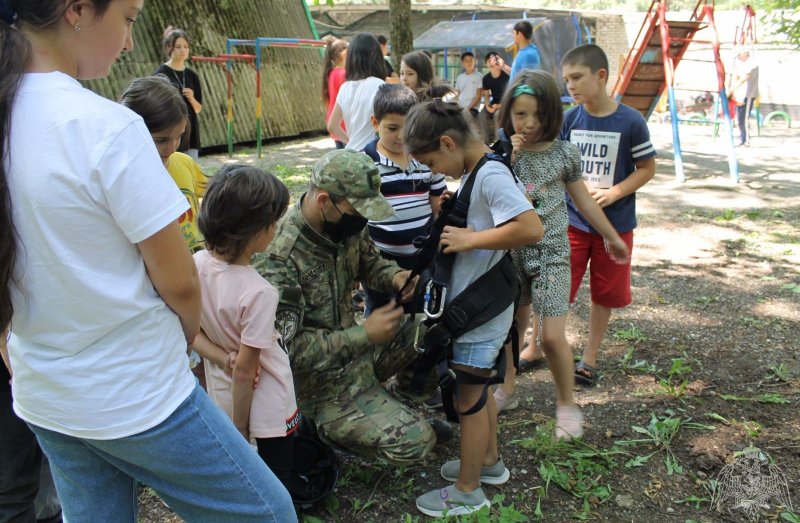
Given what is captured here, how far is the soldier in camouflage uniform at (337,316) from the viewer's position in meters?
2.44

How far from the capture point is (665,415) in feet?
10.6

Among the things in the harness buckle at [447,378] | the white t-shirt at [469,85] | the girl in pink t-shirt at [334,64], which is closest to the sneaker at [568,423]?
the harness buckle at [447,378]

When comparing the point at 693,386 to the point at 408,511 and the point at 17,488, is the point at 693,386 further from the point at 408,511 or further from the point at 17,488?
the point at 17,488

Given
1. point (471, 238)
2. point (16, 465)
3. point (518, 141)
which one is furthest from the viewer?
point (518, 141)

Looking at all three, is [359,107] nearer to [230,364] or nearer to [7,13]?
[230,364]

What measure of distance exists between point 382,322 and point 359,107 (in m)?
2.62

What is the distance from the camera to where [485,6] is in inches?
812

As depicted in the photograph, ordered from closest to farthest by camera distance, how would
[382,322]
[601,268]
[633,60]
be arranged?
[382,322], [601,268], [633,60]

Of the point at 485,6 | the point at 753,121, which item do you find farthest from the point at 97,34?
the point at 485,6

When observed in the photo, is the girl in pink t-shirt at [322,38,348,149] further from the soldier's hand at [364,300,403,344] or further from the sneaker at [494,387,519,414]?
the soldier's hand at [364,300,403,344]

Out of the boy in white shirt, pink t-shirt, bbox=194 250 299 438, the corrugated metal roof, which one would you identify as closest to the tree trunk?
the boy in white shirt

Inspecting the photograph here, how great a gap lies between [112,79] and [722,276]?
9114 millimetres

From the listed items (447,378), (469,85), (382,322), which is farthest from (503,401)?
(469,85)

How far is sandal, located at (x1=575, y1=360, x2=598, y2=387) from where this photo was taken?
11.7 feet
